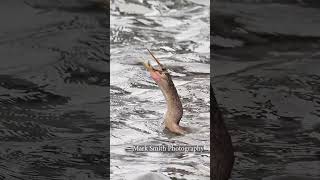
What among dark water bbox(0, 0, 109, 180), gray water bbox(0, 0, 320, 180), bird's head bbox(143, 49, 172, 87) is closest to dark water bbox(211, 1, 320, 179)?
gray water bbox(0, 0, 320, 180)

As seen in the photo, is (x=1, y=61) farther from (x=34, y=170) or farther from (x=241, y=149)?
(x=241, y=149)

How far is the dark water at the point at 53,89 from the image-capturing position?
1095mm

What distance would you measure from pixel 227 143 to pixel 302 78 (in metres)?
0.24

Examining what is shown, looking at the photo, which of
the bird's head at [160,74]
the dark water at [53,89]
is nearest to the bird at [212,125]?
the bird's head at [160,74]

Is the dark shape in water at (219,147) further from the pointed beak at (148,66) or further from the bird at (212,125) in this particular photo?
the pointed beak at (148,66)

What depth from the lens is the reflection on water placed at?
108 cm

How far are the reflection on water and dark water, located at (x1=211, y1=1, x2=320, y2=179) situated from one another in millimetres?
43

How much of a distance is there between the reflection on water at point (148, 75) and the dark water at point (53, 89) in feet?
0.12

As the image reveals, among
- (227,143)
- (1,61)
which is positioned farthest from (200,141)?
(1,61)

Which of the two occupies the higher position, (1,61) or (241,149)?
(1,61)

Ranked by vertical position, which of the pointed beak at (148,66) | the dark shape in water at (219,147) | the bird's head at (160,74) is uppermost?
the pointed beak at (148,66)

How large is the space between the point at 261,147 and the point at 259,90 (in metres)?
0.14

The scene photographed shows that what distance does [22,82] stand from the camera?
43.7 inches

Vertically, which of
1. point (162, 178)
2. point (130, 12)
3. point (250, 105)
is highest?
point (130, 12)
